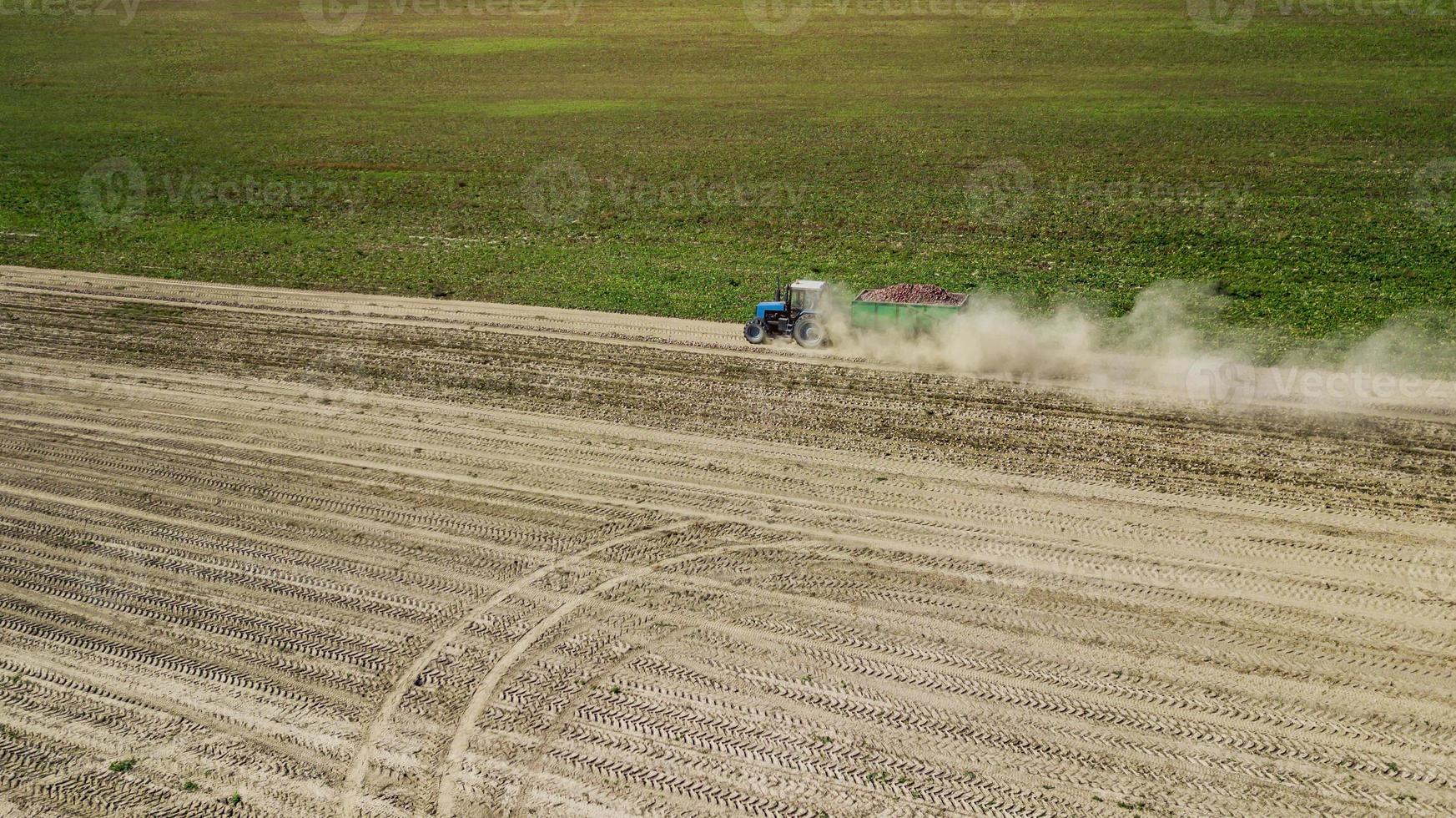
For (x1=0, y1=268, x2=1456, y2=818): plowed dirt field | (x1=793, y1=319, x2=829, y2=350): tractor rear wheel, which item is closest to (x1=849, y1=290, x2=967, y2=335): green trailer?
(x1=793, y1=319, x2=829, y2=350): tractor rear wheel

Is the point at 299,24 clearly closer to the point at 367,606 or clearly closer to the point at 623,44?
the point at 623,44

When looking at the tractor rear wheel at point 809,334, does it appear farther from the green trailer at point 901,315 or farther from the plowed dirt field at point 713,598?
the green trailer at point 901,315

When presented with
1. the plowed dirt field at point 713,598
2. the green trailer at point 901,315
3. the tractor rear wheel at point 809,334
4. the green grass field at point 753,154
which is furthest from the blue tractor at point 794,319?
the green grass field at point 753,154

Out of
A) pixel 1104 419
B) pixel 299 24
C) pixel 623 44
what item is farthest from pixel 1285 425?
pixel 299 24

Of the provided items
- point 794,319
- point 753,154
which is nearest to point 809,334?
point 794,319

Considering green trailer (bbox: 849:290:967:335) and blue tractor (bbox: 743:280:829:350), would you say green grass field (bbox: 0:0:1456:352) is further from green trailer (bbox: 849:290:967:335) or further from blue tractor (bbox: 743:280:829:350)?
green trailer (bbox: 849:290:967:335)
